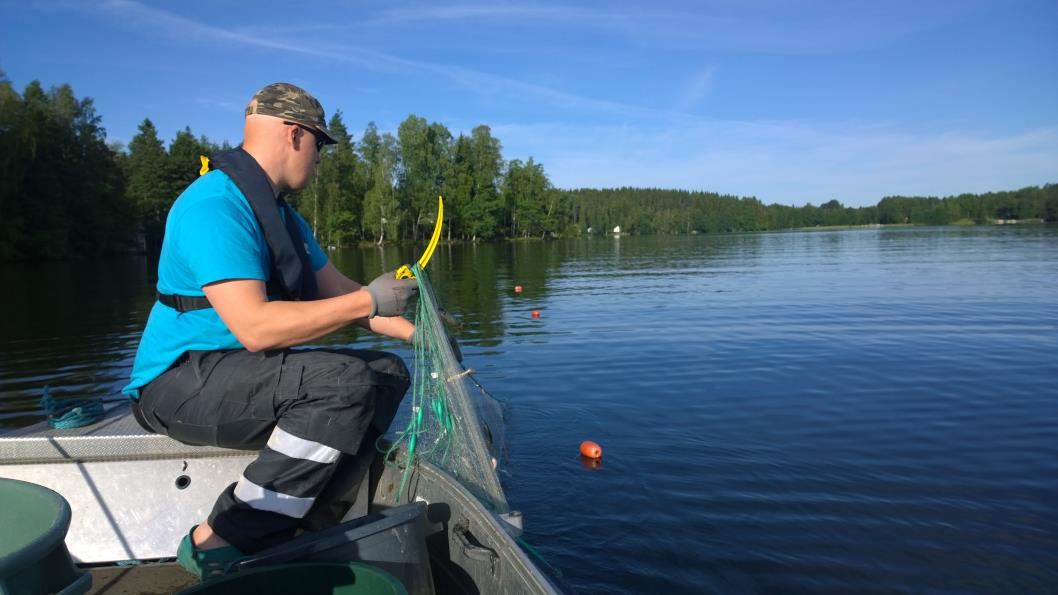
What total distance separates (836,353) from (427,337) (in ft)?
32.5

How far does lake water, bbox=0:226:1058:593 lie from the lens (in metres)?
5.05

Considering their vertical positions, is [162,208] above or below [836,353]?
above

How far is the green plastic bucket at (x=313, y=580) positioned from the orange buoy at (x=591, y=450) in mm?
4614

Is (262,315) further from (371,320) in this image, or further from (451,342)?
(451,342)

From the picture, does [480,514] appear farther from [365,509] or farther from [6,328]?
[6,328]

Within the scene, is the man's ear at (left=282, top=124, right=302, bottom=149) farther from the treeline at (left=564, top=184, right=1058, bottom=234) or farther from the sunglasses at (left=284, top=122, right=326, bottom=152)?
the treeline at (left=564, top=184, right=1058, bottom=234)

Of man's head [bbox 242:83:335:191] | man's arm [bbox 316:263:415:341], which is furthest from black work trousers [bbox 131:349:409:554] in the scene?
man's head [bbox 242:83:335:191]

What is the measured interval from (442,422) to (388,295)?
106 cm

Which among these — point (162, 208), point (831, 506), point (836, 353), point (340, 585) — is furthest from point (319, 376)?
point (162, 208)

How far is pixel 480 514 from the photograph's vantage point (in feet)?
9.49

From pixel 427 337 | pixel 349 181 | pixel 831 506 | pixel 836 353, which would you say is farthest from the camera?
pixel 349 181

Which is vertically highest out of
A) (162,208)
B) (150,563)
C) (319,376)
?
(162,208)

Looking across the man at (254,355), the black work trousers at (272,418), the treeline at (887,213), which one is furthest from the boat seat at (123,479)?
the treeline at (887,213)

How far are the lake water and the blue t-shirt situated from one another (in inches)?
120
